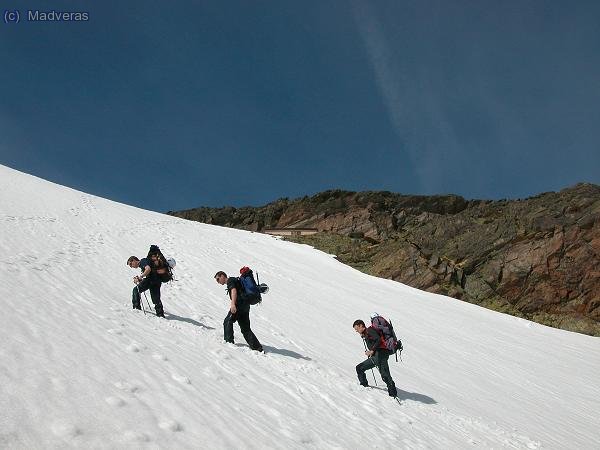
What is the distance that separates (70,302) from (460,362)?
38.0 feet

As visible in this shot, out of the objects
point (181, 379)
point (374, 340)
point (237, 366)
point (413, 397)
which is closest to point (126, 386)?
point (181, 379)

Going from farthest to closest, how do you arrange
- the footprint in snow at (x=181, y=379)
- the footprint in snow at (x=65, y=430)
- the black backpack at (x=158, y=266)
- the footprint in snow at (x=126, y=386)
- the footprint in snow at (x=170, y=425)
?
the black backpack at (x=158, y=266)
the footprint in snow at (x=181, y=379)
the footprint in snow at (x=126, y=386)
the footprint in snow at (x=170, y=425)
the footprint in snow at (x=65, y=430)

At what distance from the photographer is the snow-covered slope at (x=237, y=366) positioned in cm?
415

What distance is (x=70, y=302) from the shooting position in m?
7.88

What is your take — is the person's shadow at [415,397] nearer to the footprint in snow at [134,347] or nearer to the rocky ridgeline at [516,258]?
the footprint in snow at [134,347]

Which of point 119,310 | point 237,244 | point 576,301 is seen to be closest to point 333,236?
point 237,244

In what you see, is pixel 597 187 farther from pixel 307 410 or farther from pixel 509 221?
pixel 307 410

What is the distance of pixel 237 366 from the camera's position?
7062 mm

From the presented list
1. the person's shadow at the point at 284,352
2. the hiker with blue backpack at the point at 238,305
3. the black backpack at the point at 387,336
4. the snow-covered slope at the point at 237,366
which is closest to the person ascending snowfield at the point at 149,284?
the snow-covered slope at the point at 237,366

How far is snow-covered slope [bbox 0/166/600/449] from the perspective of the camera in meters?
4.15

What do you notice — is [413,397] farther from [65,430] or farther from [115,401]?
[65,430]

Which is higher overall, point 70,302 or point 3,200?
point 3,200

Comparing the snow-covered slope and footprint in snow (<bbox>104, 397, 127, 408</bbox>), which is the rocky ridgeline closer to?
the snow-covered slope

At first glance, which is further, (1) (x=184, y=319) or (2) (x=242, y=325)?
(1) (x=184, y=319)
